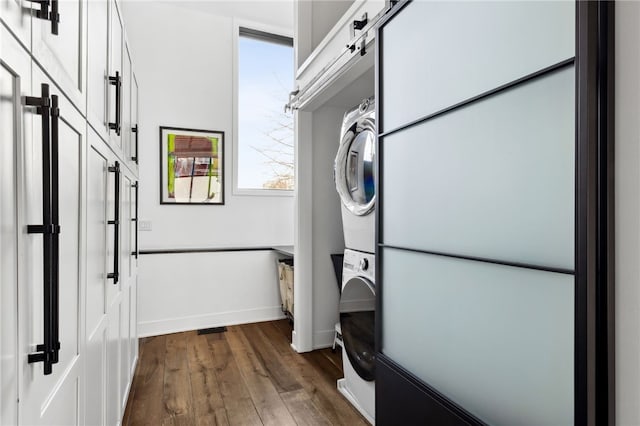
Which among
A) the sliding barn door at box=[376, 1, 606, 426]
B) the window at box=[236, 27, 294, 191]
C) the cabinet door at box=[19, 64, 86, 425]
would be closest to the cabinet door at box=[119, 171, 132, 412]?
the cabinet door at box=[19, 64, 86, 425]

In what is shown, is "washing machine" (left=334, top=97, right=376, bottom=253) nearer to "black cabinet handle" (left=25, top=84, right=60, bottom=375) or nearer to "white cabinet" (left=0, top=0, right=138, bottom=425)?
"white cabinet" (left=0, top=0, right=138, bottom=425)

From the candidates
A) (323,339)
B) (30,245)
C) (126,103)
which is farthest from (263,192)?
(30,245)

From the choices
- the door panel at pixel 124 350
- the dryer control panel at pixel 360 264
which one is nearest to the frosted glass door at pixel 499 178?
the dryer control panel at pixel 360 264

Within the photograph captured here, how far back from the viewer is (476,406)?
38.6 inches

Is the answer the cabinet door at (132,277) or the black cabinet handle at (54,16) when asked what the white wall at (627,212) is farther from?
the cabinet door at (132,277)

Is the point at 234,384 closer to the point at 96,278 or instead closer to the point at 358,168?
the point at 96,278

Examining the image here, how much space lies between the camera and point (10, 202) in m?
0.58

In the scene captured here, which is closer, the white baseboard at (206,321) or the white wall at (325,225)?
the white wall at (325,225)

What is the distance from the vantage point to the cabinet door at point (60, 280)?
2.08ft

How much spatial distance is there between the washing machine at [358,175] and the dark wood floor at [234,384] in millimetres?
915

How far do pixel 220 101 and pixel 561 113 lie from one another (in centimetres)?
332

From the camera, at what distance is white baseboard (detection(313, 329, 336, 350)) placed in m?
2.89

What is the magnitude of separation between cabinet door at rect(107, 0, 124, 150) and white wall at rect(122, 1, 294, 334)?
1.77 m

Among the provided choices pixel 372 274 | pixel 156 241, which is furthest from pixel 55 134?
pixel 156 241
